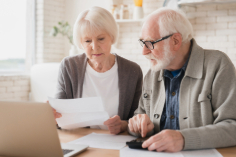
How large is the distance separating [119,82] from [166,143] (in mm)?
879

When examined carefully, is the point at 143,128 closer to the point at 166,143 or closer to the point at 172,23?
the point at 166,143

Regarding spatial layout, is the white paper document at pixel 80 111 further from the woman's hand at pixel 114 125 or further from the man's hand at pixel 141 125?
the man's hand at pixel 141 125

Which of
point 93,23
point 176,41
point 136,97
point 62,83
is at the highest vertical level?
point 93,23

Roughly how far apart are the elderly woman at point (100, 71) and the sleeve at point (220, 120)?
28.7 inches

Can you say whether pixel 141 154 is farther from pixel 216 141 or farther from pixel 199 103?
pixel 199 103

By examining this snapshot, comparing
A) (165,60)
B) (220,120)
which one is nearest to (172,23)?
(165,60)

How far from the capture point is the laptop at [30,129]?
3.09ft

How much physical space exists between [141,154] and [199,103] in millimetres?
462

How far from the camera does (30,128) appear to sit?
968 mm

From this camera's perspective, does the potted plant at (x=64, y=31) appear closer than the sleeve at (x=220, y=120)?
No

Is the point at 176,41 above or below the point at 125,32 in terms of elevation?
below

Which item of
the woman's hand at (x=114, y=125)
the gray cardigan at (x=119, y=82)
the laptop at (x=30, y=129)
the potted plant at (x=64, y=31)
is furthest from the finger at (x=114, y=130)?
the potted plant at (x=64, y=31)

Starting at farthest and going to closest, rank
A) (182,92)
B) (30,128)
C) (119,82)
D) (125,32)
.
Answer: (125,32)
(119,82)
(182,92)
(30,128)

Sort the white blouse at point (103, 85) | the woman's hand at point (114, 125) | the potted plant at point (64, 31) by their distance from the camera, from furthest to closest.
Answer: the potted plant at point (64, 31) → the white blouse at point (103, 85) → the woman's hand at point (114, 125)
